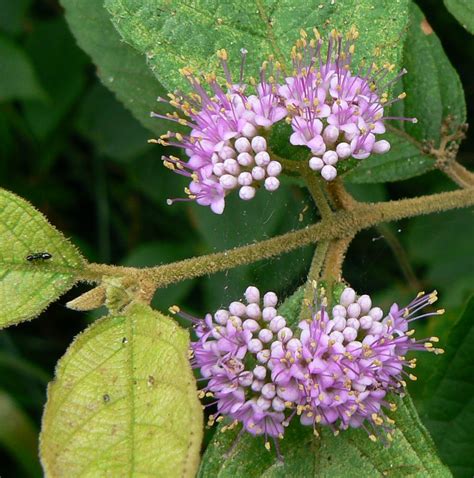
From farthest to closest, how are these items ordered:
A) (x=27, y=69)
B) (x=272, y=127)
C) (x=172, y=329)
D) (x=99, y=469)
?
(x=27, y=69) < (x=272, y=127) < (x=172, y=329) < (x=99, y=469)

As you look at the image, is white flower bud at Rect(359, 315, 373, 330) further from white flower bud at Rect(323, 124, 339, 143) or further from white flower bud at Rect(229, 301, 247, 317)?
white flower bud at Rect(323, 124, 339, 143)

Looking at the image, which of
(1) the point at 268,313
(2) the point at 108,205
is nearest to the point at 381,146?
(1) the point at 268,313

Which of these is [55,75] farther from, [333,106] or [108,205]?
[333,106]

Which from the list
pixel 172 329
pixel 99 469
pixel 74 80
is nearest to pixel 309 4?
pixel 172 329

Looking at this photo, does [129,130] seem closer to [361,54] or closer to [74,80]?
[74,80]

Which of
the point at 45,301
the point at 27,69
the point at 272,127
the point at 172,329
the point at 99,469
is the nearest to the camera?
the point at 99,469
